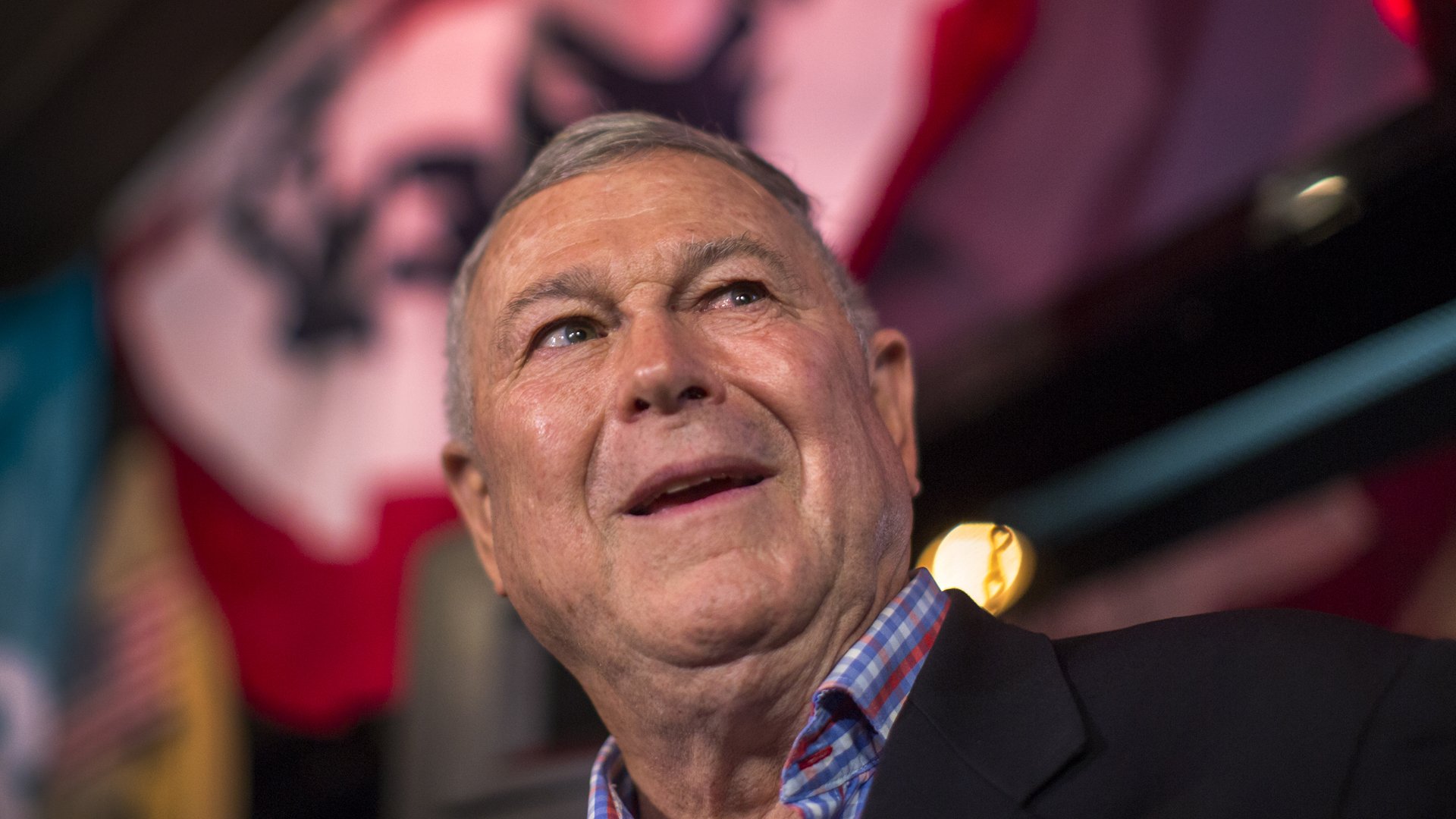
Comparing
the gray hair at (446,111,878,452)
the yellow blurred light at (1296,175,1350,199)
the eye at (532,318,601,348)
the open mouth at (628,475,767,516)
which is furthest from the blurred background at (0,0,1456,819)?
the open mouth at (628,475,767,516)

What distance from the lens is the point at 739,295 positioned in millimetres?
1307

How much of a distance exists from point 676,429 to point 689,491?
79mm

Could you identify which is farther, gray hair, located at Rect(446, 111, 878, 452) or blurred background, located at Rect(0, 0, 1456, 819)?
blurred background, located at Rect(0, 0, 1456, 819)

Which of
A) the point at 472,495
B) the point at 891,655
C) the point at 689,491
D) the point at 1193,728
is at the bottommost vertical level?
the point at 1193,728

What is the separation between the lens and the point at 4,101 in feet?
11.6

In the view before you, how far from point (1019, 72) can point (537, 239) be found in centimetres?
104

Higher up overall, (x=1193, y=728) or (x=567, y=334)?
(x=567, y=334)

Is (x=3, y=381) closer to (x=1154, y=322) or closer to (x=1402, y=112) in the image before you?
(x=1154, y=322)

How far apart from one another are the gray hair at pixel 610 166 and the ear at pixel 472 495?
1.0 inches

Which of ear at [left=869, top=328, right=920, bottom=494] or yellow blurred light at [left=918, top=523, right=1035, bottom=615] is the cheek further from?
yellow blurred light at [left=918, top=523, right=1035, bottom=615]

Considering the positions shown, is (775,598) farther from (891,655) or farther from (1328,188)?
(1328,188)

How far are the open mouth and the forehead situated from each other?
0.27 metres

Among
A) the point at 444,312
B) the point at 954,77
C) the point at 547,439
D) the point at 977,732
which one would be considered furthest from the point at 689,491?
the point at 444,312

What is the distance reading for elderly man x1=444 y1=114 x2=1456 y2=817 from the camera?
0.95m
